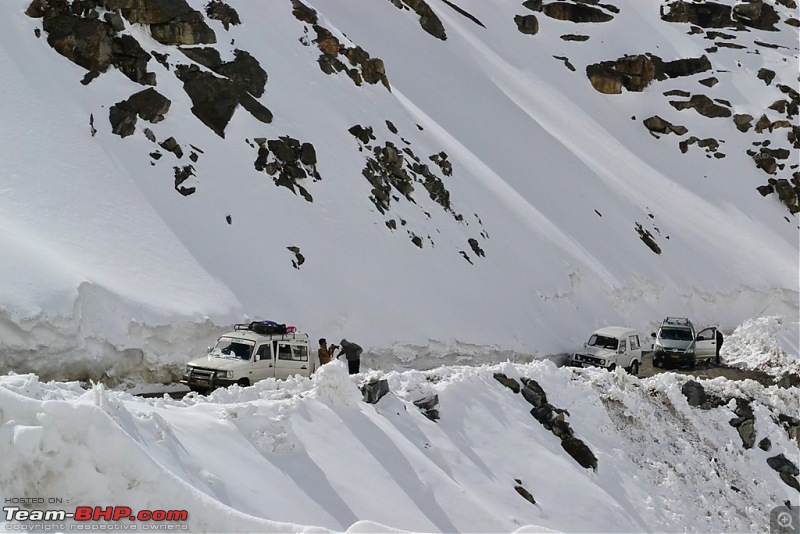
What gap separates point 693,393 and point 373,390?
422 inches

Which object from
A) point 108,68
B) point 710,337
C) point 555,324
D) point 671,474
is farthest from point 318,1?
point 671,474

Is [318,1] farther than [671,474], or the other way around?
[318,1]

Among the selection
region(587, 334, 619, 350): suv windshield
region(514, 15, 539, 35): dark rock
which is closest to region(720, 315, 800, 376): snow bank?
region(587, 334, 619, 350): suv windshield

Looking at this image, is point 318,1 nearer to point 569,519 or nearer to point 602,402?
point 602,402

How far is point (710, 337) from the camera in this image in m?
36.0

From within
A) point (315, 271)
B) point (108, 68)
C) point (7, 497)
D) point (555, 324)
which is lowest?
point (555, 324)

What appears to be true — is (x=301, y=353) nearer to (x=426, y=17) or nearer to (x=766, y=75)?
(x=426, y=17)

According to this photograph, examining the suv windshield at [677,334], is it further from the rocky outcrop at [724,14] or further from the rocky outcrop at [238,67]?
the rocky outcrop at [724,14]

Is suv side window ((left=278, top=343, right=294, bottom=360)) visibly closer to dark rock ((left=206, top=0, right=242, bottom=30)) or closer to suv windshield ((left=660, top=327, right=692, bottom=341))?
suv windshield ((left=660, top=327, right=692, bottom=341))

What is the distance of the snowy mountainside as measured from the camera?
2628 centimetres

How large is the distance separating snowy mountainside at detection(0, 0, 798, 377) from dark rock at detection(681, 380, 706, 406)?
926 cm

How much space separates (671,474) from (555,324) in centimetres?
1600

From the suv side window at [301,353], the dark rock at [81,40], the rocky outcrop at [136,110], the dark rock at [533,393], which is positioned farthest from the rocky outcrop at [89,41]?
the dark rock at [533,393]

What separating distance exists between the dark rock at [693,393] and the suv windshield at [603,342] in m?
7.70
